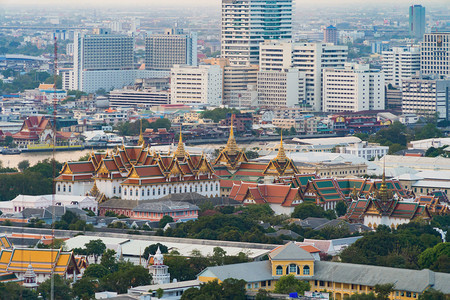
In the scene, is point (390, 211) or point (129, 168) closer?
point (390, 211)

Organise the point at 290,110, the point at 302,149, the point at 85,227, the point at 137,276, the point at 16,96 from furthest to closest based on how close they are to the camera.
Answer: the point at 16,96
the point at 290,110
the point at 302,149
the point at 85,227
the point at 137,276

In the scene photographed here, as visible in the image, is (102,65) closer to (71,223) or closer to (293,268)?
(71,223)

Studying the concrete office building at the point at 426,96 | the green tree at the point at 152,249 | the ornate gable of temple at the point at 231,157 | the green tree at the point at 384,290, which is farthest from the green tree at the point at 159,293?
the concrete office building at the point at 426,96

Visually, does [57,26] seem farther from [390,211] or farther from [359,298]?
[359,298]

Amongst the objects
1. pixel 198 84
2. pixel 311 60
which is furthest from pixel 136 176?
pixel 198 84

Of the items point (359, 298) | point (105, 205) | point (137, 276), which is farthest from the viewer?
point (105, 205)

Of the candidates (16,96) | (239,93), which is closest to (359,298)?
(239,93)

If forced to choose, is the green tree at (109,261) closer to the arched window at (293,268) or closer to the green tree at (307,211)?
the arched window at (293,268)
